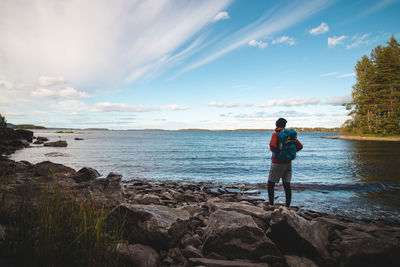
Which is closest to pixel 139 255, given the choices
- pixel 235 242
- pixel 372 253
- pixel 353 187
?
pixel 235 242

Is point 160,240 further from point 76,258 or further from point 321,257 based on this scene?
point 321,257

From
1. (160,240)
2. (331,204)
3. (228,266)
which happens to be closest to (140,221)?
(160,240)

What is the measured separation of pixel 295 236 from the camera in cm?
439

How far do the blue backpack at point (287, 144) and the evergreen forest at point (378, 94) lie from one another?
6742 cm

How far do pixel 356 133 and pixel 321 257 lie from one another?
76.7 metres

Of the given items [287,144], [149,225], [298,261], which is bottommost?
[298,261]

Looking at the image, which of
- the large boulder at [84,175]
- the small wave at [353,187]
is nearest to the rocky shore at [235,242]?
the small wave at [353,187]

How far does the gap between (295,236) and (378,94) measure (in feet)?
246

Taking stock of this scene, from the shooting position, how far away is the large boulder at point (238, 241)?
4.22 meters

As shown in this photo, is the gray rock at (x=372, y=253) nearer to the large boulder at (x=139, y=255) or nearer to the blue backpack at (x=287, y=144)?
the blue backpack at (x=287, y=144)

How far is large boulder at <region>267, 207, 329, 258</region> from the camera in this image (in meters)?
4.34

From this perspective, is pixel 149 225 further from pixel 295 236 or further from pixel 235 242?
pixel 295 236

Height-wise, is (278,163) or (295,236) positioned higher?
(278,163)

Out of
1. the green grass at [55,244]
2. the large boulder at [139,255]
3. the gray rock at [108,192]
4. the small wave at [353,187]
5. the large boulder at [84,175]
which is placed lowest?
the small wave at [353,187]
